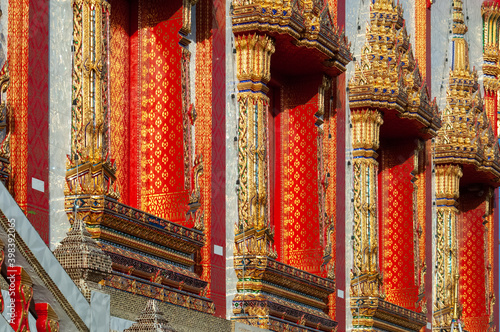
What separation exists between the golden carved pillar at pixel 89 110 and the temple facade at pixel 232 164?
0.07 feet

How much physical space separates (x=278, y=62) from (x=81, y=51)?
6585 millimetres

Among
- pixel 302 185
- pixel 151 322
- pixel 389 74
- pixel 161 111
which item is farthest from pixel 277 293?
A: pixel 151 322

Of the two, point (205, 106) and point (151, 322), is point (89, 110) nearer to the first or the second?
point (205, 106)

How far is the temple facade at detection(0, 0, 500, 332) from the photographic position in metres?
14.8

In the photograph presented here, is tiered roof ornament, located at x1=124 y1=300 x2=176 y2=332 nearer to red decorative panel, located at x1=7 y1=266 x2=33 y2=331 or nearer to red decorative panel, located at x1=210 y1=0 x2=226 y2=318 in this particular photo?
red decorative panel, located at x1=7 y1=266 x2=33 y2=331

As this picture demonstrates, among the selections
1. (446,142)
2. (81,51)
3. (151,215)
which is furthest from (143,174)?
(446,142)

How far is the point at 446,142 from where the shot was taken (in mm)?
29484

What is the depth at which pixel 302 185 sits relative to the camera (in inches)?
878

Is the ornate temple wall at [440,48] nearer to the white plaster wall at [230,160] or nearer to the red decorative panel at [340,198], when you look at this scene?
the red decorative panel at [340,198]

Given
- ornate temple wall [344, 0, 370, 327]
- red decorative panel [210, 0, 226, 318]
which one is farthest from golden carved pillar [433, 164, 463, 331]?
red decorative panel [210, 0, 226, 318]

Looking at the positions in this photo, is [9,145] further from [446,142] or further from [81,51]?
[446,142]

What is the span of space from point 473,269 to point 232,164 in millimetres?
13986

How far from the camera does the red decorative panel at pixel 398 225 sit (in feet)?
88.5

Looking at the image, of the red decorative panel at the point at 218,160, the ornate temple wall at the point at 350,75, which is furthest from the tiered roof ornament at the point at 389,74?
the red decorative panel at the point at 218,160
